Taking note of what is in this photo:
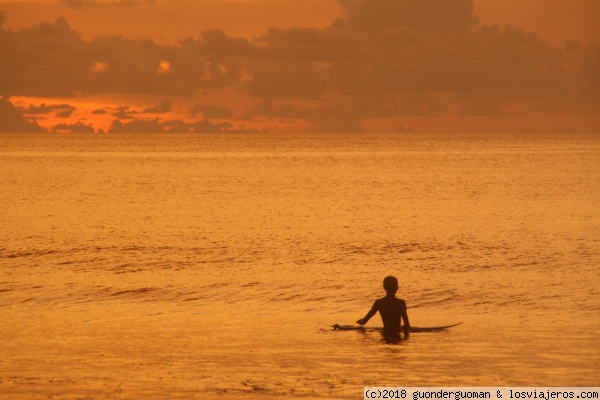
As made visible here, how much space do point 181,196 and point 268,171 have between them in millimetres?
45469

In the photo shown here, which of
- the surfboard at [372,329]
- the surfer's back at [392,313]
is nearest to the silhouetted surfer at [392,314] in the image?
the surfer's back at [392,313]

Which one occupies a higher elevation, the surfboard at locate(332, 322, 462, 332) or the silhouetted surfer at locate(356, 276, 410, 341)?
the silhouetted surfer at locate(356, 276, 410, 341)

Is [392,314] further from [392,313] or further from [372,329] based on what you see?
[372,329]

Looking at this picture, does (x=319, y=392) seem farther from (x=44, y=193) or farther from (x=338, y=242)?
(x=44, y=193)

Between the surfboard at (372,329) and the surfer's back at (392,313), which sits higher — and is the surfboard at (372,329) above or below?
below

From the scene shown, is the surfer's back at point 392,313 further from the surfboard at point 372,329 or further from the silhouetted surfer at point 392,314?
the surfboard at point 372,329

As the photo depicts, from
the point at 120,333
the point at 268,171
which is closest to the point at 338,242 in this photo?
the point at 120,333

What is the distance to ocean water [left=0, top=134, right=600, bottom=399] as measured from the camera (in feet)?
51.8

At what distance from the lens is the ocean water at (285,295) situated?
15.8 meters

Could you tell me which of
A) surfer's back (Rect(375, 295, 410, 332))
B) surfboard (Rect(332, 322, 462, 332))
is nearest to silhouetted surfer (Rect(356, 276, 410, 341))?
surfer's back (Rect(375, 295, 410, 332))

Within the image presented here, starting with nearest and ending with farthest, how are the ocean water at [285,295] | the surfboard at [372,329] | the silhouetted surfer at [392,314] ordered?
the ocean water at [285,295], the silhouetted surfer at [392,314], the surfboard at [372,329]

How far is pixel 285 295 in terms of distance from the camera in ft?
87.5

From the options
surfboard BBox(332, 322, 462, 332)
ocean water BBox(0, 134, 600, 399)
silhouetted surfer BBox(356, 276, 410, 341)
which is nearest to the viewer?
ocean water BBox(0, 134, 600, 399)

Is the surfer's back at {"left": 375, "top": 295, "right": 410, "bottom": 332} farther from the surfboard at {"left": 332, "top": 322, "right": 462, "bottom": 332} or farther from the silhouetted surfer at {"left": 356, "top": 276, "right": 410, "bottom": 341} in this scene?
the surfboard at {"left": 332, "top": 322, "right": 462, "bottom": 332}
